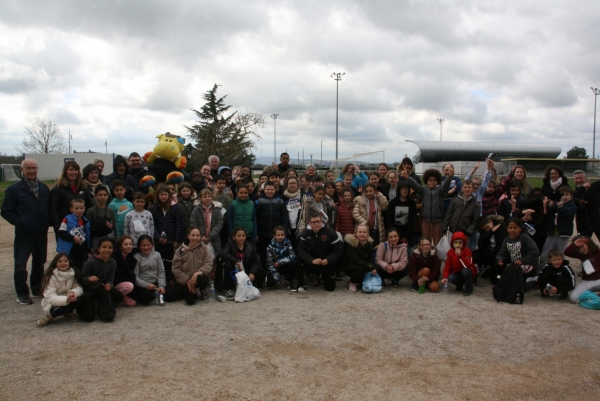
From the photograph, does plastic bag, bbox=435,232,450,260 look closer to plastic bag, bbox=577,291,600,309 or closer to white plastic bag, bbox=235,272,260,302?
plastic bag, bbox=577,291,600,309

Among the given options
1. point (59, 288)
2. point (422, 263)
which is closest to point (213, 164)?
point (59, 288)

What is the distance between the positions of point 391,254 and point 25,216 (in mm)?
4989

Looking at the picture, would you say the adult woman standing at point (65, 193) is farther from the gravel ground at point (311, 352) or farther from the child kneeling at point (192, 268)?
the child kneeling at point (192, 268)

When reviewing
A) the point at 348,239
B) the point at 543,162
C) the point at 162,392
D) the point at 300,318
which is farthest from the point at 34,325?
the point at 543,162

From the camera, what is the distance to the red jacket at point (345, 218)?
25.0ft

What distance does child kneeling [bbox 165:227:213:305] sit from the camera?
6090 mm

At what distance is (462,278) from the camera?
668 cm

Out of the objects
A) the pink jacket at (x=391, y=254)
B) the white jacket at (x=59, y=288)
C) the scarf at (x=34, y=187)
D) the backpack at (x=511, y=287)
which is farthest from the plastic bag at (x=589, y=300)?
the scarf at (x=34, y=187)

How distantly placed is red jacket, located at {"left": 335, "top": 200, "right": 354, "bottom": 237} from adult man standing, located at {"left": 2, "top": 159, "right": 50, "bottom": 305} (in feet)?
13.9

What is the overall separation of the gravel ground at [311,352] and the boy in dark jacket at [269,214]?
150 cm

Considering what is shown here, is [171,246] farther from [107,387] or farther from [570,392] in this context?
[570,392]

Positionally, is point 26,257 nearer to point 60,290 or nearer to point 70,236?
point 70,236

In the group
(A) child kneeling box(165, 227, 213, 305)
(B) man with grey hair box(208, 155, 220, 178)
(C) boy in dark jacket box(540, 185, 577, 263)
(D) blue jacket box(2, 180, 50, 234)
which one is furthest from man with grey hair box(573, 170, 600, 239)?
(D) blue jacket box(2, 180, 50, 234)

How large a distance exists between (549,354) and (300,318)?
2544 millimetres
